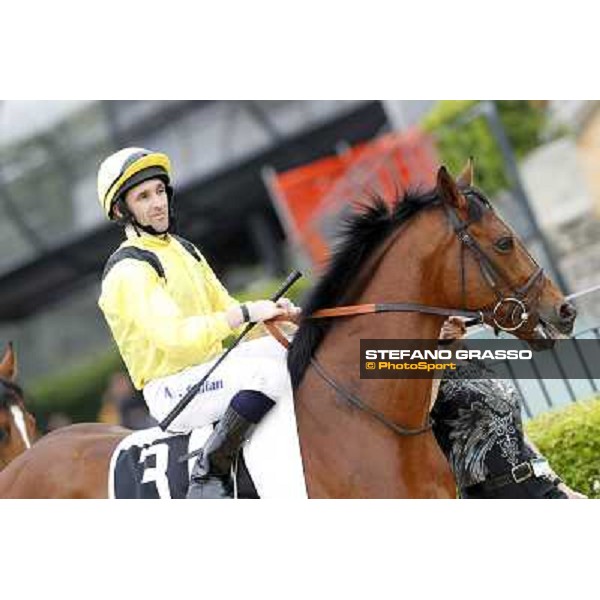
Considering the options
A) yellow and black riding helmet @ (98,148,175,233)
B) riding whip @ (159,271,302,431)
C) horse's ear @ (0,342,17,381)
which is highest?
yellow and black riding helmet @ (98,148,175,233)

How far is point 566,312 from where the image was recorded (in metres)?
3.35

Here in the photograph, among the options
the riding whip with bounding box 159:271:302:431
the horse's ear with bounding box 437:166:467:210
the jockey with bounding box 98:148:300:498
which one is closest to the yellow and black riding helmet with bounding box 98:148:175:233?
the jockey with bounding box 98:148:300:498

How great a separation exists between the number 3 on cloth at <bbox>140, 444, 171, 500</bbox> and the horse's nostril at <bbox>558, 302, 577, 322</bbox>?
4.24ft

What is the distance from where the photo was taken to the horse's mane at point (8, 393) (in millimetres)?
4266

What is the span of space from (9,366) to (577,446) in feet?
7.28

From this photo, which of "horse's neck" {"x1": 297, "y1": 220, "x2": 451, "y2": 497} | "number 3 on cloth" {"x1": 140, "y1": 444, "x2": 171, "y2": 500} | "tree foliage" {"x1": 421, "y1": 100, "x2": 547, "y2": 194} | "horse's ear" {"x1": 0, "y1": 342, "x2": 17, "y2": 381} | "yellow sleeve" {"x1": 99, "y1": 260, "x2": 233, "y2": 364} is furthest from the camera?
"tree foliage" {"x1": 421, "y1": 100, "x2": 547, "y2": 194}

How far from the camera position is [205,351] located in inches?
141

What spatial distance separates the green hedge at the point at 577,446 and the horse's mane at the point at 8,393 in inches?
78.7

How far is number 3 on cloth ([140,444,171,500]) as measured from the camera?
11.4 ft

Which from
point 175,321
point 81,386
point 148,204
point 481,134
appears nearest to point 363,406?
point 175,321

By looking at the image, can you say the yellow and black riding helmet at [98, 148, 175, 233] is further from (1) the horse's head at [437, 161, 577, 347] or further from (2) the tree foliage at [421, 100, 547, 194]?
(2) the tree foliage at [421, 100, 547, 194]

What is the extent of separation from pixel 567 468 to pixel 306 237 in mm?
2246

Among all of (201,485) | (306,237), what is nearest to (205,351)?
(201,485)
